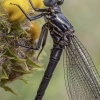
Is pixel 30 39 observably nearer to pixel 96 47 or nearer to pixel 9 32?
pixel 9 32

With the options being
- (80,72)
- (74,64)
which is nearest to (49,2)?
(74,64)

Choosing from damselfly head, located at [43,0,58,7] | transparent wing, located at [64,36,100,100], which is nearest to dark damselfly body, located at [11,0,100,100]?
transparent wing, located at [64,36,100,100]

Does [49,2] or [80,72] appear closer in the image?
[49,2]

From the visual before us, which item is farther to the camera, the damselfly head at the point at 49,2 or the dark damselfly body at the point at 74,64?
the dark damselfly body at the point at 74,64

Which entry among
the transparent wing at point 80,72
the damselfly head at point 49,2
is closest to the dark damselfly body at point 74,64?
the transparent wing at point 80,72

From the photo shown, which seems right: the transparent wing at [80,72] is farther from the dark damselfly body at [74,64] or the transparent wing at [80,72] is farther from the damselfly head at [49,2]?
the damselfly head at [49,2]

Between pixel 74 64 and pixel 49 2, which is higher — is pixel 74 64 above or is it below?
below

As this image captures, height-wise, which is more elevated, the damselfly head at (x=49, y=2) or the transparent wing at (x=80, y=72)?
the damselfly head at (x=49, y=2)

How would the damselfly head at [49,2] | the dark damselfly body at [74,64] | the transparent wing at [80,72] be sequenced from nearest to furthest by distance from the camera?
the damselfly head at [49,2]
the dark damselfly body at [74,64]
the transparent wing at [80,72]

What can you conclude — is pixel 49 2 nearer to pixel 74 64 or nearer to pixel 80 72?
pixel 74 64
